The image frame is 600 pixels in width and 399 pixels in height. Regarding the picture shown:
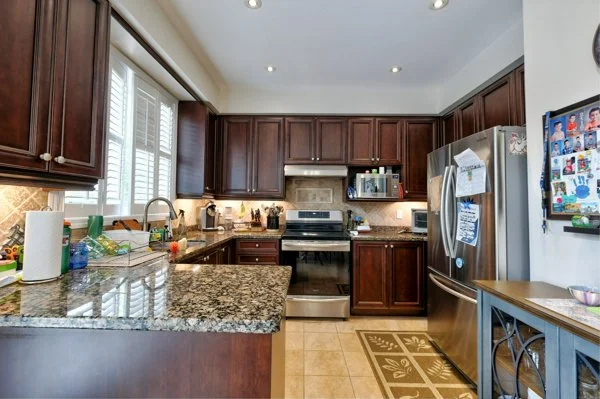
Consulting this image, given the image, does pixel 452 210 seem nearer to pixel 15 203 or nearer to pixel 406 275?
pixel 406 275

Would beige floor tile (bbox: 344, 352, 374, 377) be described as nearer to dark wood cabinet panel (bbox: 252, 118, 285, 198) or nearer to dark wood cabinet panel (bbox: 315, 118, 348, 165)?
dark wood cabinet panel (bbox: 252, 118, 285, 198)

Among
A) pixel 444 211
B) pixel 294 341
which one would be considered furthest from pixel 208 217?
pixel 444 211

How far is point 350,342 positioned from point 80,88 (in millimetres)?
2673

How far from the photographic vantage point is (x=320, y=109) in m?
3.50

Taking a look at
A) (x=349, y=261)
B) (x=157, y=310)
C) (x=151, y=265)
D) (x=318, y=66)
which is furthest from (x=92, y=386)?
(x=318, y=66)

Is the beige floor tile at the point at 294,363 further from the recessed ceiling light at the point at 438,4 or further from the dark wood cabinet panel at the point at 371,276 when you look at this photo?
the recessed ceiling light at the point at 438,4

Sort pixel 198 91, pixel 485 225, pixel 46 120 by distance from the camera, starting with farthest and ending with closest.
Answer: pixel 198 91, pixel 485 225, pixel 46 120

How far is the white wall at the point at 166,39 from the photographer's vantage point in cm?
175

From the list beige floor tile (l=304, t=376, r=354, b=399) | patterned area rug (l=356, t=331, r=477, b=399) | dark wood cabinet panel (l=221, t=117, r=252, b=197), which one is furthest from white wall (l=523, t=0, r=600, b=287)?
dark wood cabinet panel (l=221, t=117, r=252, b=197)

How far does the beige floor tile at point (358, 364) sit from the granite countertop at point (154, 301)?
135 centimetres

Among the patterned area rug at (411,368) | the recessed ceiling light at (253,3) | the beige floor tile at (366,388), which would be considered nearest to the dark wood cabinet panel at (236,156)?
the recessed ceiling light at (253,3)

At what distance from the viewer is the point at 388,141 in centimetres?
349

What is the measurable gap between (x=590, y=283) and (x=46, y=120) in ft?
8.34

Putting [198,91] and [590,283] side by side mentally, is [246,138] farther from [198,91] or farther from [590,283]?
[590,283]
